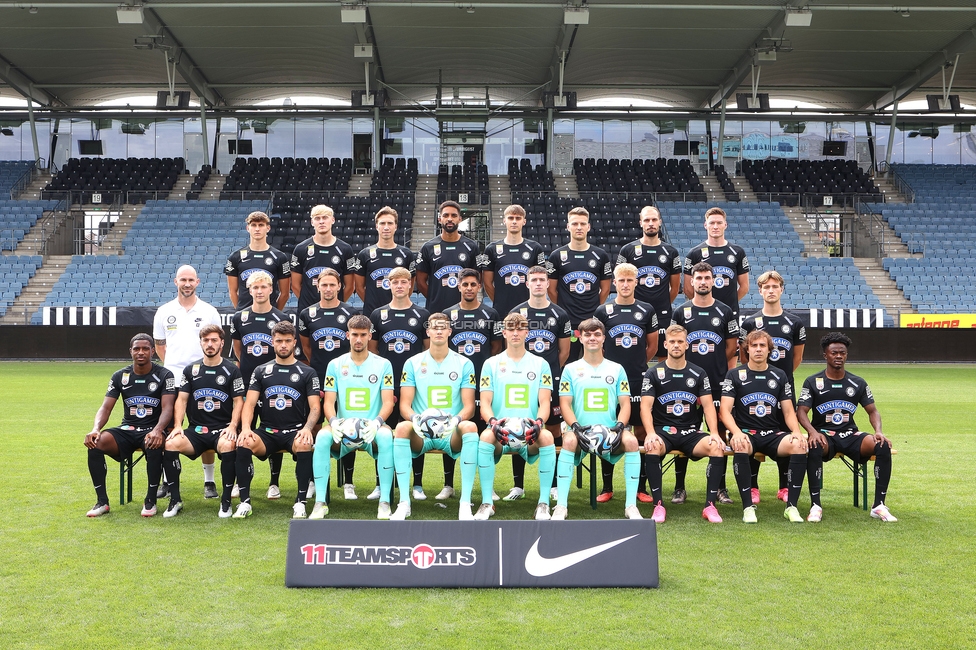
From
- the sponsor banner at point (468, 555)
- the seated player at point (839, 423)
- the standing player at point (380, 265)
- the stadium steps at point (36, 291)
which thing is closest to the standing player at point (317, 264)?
the standing player at point (380, 265)

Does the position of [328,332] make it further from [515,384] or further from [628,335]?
[628,335]

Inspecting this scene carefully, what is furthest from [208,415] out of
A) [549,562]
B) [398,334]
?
[549,562]

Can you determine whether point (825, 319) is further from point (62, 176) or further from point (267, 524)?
point (62, 176)

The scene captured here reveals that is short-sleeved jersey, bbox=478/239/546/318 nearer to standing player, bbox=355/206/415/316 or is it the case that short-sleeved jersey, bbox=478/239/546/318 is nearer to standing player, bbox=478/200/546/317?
standing player, bbox=478/200/546/317

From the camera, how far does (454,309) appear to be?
22.6ft

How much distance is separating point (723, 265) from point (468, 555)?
13.7 feet

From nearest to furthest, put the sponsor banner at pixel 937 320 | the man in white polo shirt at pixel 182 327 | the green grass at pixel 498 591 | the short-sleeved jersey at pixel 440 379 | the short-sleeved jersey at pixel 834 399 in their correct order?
1. the green grass at pixel 498 591
2. the short-sleeved jersey at pixel 440 379
3. the short-sleeved jersey at pixel 834 399
4. the man in white polo shirt at pixel 182 327
5. the sponsor banner at pixel 937 320

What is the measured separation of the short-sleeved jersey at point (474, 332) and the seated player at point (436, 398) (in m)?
0.46

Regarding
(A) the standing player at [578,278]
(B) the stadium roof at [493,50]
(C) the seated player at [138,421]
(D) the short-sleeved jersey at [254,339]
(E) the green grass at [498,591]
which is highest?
(B) the stadium roof at [493,50]

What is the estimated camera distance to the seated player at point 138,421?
618 cm

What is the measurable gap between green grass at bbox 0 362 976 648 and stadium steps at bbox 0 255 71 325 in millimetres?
17423

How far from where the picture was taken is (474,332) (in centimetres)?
682

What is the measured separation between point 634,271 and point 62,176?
2919cm

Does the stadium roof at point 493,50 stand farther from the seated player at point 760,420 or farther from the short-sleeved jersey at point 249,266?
the seated player at point 760,420
